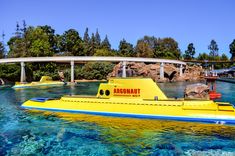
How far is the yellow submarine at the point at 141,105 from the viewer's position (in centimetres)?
2065

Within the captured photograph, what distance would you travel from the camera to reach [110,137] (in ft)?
56.0

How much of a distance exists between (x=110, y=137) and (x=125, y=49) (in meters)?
127

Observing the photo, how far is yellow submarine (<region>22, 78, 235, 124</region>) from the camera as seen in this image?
2065 centimetres

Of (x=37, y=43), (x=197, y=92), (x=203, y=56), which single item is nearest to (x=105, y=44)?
(x=37, y=43)

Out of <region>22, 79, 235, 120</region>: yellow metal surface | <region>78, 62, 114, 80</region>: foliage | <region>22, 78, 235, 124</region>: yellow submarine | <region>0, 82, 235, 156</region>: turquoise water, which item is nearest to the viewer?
<region>0, 82, 235, 156</region>: turquoise water

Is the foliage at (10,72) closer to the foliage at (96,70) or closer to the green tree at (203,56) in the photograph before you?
the foliage at (96,70)

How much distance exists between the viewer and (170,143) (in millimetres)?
15812

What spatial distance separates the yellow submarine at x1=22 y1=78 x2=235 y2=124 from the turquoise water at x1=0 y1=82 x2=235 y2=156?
0.74 metres

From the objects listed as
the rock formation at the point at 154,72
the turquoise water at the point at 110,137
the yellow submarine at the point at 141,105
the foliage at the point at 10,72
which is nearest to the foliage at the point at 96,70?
the rock formation at the point at 154,72

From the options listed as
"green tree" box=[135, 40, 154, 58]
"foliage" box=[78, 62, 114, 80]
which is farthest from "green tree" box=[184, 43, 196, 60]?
"foliage" box=[78, 62, 114, 80]

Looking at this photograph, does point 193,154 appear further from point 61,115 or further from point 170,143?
point 61,115

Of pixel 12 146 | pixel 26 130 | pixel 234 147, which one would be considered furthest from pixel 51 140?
pixel 234 147

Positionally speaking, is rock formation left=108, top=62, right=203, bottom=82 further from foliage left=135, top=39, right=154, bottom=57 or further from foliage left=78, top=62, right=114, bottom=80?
foliage left=135, top=39, right=154, bottom=57

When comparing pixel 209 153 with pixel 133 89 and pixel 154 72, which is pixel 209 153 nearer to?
pixel 133 89
